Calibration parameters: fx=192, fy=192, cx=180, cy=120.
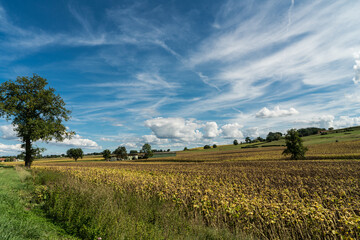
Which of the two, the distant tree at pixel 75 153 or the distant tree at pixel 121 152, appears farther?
the distant tree at pixel 121 152

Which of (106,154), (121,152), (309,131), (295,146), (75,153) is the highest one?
(75,153)

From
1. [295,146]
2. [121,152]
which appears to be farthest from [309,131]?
[121,152]

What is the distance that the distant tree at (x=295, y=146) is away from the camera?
42.2 m

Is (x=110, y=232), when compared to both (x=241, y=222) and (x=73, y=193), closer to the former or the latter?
(x=241, y=222)

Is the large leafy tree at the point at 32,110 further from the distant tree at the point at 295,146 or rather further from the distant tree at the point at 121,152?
the distant tree at the point at 121,152

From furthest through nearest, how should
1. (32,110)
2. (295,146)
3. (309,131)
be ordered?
(309,131), (295,146), (32,110)

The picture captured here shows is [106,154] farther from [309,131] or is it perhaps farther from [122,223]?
[309,131]

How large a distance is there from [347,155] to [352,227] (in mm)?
44363

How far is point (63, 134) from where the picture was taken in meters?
33.8

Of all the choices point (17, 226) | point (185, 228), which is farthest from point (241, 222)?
point (17, 226)

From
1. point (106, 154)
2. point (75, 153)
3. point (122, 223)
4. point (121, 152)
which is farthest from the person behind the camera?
point (121, 152)

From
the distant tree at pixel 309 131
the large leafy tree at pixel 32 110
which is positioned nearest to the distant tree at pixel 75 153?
the large leafy tree at pixel 32 110

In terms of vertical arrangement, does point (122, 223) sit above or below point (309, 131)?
below

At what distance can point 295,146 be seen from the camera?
42.7m
